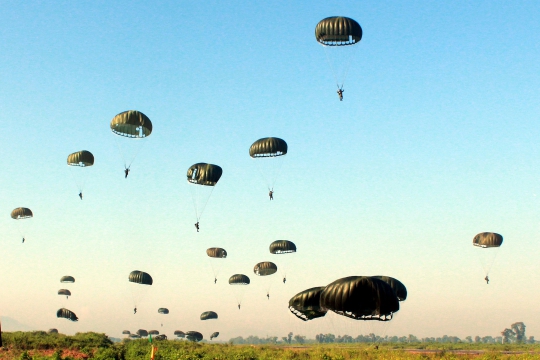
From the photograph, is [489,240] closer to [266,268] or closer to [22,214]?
[266,268]

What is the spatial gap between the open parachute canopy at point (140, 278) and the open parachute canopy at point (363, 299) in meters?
38.6

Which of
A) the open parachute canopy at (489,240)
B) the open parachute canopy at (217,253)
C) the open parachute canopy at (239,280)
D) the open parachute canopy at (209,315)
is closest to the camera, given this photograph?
the open parachute canopy at (489,240)

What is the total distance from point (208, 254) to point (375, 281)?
139 feet

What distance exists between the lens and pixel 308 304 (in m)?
36.5

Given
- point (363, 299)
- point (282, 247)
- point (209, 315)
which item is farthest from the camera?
point (209, 315)

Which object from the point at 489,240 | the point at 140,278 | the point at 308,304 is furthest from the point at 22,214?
the point at 489,240

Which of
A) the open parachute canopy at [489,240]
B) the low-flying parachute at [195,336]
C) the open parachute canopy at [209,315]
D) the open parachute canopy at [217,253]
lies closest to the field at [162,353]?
the open parachute canopy at [489,240]

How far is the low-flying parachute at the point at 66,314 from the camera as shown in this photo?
8031cm

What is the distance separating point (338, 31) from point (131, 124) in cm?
1986

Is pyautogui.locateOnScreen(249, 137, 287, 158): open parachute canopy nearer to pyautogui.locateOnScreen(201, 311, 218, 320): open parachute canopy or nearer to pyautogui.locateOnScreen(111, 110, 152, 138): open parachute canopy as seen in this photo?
pyautogui.locateOnScreen(111, 110, 152, 138): open parachute canopy

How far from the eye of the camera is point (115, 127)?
45.5 m

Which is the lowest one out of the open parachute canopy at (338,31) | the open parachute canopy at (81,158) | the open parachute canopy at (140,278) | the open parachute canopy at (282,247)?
the open parachute canopy at (140,278)

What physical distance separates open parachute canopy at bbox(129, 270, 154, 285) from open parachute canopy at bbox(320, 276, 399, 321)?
1521 inches

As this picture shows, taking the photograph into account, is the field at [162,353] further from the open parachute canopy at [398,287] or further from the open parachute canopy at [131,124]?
the open parachute canopy at [131,124]
